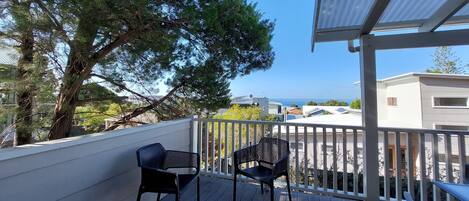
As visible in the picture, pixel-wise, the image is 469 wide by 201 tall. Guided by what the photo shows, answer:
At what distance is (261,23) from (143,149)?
3713mm

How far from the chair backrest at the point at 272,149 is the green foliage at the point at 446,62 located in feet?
38.7

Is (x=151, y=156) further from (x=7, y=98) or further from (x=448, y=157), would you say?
(x=7, y=98)

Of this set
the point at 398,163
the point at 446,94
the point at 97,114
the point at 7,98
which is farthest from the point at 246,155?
the point at 446,94

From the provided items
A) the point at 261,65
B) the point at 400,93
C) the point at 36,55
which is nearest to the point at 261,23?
the point at 261,65

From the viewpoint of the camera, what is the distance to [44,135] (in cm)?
454

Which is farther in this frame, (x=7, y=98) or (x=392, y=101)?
(x=392, y=101)

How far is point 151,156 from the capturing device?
235cm

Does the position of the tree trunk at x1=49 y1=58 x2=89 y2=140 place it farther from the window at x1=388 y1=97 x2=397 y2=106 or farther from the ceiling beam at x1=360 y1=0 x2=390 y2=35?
the window at x1=388 y1=97 x2=397 y2=106

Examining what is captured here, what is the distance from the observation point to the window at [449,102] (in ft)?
21.6

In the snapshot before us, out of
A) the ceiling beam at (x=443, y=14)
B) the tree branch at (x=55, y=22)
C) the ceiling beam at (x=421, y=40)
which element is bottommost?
the ceiling beam at (x=421, y=40)

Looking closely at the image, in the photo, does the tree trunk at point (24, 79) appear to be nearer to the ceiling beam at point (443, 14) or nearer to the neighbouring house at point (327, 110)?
the ceiling beam at point (443, 14)

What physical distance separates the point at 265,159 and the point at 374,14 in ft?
6.66

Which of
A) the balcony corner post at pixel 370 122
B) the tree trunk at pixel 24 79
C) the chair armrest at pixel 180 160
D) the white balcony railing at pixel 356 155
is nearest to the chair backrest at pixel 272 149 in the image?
the white balcony railing at pixel 356 155

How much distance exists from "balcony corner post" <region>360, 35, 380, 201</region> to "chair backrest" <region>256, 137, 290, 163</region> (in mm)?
1006
